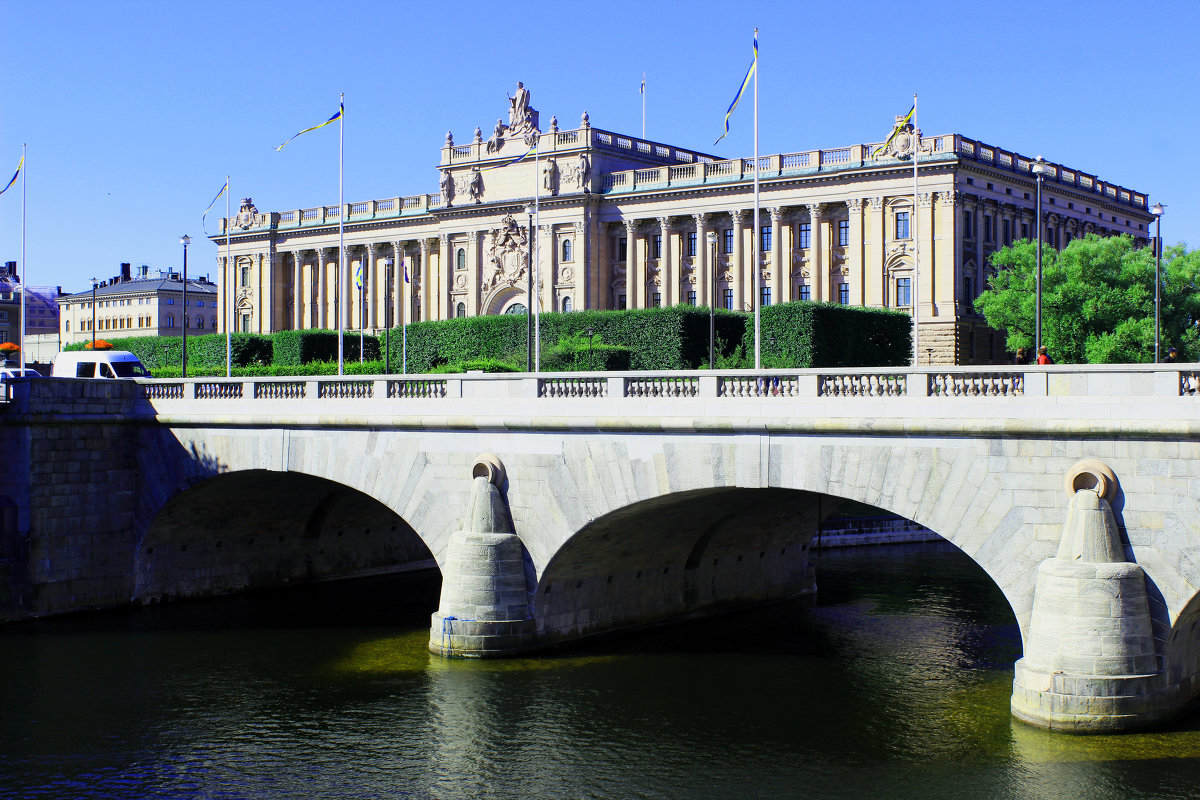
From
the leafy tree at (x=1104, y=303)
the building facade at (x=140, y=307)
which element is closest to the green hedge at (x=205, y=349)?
the leafy tree at (x=1104, y=303)

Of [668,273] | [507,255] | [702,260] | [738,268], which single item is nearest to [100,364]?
[702,260]

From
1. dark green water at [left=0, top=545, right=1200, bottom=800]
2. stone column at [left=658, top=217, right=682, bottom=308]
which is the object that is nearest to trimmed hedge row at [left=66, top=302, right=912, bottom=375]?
stone column at [left=658, top=217, right=682, bottom=308]

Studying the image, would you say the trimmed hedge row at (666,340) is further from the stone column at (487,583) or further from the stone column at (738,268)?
the stone column at (487,583)

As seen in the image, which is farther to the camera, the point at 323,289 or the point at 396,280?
the point at 323,289

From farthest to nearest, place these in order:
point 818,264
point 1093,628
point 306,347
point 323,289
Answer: point 323,289
point 818,264
point 306,347
point 1093,628

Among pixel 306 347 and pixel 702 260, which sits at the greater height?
pixel 702 260

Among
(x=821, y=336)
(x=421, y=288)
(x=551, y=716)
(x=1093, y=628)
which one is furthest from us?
(x=421, y=288)

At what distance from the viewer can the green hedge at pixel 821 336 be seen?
68500mm

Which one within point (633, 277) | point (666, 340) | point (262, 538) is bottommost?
point (262, 538)

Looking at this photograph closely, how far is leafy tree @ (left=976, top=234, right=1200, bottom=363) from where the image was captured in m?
69.2

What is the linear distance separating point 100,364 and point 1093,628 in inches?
1375

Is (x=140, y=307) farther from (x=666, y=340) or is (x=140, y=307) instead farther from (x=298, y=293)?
(x=666, y=340)

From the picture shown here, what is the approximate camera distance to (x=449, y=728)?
88.2 ft

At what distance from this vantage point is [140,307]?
504ft
